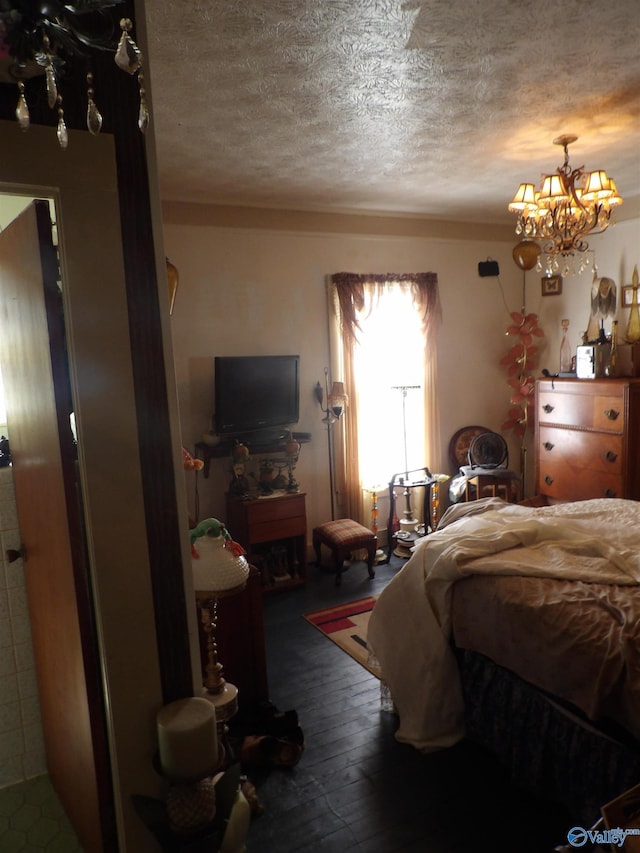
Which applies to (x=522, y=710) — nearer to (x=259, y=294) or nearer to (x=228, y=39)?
(x=228, y=39)

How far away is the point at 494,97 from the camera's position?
252 cm

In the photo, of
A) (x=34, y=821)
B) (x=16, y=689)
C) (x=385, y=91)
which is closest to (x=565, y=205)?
(x=385, y=91)

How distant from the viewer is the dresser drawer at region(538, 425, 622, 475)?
13.6ft

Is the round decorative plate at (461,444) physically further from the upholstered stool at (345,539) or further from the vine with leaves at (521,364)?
the upholstered stool at (345,539)

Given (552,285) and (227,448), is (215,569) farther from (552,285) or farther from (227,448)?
(552,285)

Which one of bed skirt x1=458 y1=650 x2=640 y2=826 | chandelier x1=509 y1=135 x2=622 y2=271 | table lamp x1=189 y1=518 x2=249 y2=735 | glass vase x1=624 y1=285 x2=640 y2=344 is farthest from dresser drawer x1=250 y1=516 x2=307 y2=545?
glass vase x1=624 y1=285 x2=640 y2=344

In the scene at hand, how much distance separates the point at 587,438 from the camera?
14.3 ft

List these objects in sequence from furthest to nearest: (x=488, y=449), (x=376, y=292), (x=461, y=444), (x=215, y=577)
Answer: (x=461, y=444) < (x=488, y=449) < (x=376, y=292) < (x=215, y=577)

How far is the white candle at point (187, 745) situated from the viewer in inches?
51.4

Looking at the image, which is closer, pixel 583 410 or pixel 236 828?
pixel 236 828

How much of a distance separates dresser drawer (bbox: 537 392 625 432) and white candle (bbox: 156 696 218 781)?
12.2ft

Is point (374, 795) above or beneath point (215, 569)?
beneath

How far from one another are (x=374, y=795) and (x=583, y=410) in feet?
10.5

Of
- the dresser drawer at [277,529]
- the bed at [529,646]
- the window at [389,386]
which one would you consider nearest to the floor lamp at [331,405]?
the window at [389,386]
